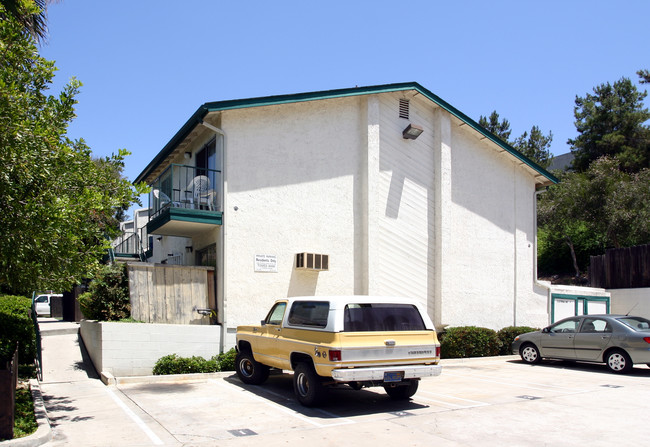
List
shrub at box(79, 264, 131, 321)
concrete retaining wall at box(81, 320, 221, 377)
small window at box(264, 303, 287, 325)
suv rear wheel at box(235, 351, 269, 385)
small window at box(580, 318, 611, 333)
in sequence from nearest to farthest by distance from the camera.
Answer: small window at box(264, 303, 287, 325) < suv rear wheel at box(235, 351, 269, 385) < concrete retaining wall at box(81, 320, 221, 377) < shrub at box(79, 264, 131, 321) < small window at box(580, 318, 611, 333)

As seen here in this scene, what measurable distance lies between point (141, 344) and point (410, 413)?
6.48 m

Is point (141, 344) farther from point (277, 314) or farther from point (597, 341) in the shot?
point (597, 341)

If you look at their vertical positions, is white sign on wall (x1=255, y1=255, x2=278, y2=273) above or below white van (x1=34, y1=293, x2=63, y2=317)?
above

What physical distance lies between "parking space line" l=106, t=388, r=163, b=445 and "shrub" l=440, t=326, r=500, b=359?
9.38 meters

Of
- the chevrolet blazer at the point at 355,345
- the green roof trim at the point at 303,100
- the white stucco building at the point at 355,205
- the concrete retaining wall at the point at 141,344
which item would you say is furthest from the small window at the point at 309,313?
the green roof trim at the point at 303,100

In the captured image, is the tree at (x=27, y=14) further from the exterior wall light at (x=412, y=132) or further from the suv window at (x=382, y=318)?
the exterior wall light at (x=412, y=132)

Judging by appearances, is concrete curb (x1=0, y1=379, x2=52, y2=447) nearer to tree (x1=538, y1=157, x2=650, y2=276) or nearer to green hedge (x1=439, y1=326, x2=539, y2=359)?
green hedge (x1=439, y1=326, x2=539, y2=359)

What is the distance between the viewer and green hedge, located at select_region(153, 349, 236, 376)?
12367mm

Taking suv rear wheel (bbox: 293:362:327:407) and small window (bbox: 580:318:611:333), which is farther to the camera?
small window (bbox: 580:318:611:333)

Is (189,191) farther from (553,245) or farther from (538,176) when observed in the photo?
(553,245)

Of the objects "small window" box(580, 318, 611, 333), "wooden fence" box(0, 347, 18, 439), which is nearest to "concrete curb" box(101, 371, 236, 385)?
"wooden fence" box(0, 347, 18, 439)

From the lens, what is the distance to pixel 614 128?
4119 centimetres

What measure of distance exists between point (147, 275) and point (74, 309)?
38.9 feet

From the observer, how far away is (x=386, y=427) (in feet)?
26.0
